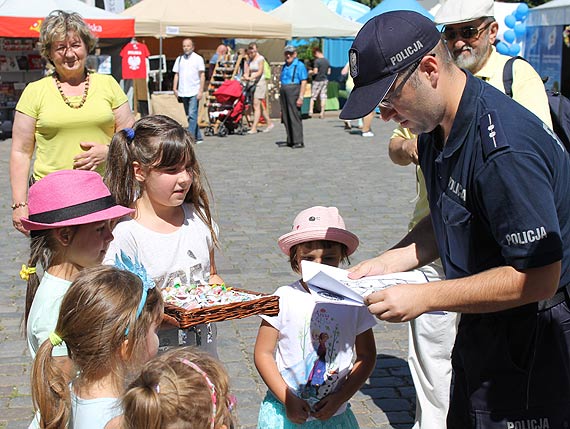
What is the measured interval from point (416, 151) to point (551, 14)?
51.0ft

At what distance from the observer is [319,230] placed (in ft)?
11.6

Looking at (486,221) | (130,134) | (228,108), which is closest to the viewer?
(486,221)

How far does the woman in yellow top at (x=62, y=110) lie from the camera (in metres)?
4.93

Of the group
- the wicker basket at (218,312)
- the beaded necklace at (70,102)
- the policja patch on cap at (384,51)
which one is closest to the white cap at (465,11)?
the policja patch on cap at (384,51)

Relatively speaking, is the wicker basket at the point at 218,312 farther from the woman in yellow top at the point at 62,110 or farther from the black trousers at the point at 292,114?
the black trousers at the point at 292,114

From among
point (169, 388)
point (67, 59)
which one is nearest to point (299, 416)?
point (169, 388)

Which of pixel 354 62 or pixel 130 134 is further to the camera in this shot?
pixel 130 134

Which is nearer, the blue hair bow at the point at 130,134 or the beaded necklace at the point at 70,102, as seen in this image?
the blue hair bow at the point at 130,134

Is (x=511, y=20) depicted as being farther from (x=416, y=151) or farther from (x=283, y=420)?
A: (x=283, y=420)

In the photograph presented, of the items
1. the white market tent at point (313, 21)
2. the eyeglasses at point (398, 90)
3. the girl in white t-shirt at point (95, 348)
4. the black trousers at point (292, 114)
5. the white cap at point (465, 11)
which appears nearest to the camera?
the eyeglasses at point (398, 90)

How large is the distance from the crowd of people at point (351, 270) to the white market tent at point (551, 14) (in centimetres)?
1448

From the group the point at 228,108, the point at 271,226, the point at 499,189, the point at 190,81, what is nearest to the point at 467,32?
the point at 499,189

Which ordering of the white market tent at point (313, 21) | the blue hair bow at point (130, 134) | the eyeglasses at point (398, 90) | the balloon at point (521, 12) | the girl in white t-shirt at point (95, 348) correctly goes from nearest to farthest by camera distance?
the eyeglasses at point (398, 90) → the girl in white t-shirt at point (95, 348) → the blue hair bow at point (130, 134) → the balloon at point (521, 12) → the white market tent at point (313, 21)

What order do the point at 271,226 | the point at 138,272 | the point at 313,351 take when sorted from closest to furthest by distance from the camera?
the point at 138,272 → the point at 313,351 → the point at 271,226
